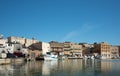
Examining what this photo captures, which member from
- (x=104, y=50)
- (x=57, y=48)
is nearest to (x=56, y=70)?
(x=57, y=48)

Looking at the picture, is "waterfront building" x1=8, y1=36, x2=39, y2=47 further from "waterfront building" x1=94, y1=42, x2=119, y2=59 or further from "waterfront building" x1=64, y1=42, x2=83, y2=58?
"waterfront building" x1=94, y1=42, x2=119, y2=59

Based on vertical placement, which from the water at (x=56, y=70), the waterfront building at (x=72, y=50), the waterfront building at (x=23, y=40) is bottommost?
the water at (x=56, y=70)

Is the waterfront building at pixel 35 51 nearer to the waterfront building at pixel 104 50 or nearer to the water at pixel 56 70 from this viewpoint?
the water at pixel 56 70

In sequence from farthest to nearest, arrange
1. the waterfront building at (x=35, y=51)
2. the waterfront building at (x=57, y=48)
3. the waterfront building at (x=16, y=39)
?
the waterfront building at (x=57, y=48) → the waterfront building at (x=16, y=39) → the waterfront building at (x=35, y=51)

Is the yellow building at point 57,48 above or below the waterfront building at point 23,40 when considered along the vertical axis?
below

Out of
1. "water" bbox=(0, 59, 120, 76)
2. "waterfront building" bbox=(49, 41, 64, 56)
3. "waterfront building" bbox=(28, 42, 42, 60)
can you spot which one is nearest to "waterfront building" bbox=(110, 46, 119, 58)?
"waterfront building" bbox=(49, 41, 64, 56)

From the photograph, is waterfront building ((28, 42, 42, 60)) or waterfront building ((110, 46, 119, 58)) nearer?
waterfront building ((28, 42, 42, 60))

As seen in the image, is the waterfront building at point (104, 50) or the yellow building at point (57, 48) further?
the waterfront building at point (104, 50)

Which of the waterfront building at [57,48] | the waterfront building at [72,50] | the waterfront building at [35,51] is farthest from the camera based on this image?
the waterfront building at [72,50]

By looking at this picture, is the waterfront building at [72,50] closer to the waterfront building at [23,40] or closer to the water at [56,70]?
the waterfront building at [23,40]

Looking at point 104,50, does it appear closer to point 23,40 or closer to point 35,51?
point 23,40

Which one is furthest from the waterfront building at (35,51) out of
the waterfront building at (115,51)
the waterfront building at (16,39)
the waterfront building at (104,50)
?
the waterfront building at (115,51)

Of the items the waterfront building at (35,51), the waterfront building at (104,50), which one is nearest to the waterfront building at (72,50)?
the waterfront building at (104,50)

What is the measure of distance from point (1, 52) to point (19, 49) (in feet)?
74.1
